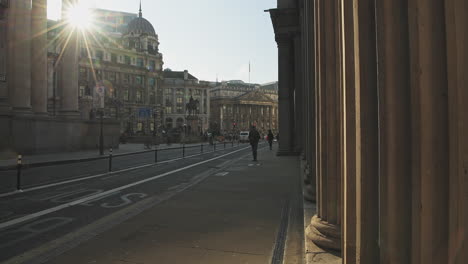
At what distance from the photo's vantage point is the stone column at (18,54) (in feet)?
82.5

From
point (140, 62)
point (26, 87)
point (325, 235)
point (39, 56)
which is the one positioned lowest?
point (325, 235)

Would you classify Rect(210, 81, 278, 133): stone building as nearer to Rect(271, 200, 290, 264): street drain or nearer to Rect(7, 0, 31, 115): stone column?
Rect(7, 0, 31, 115): stone column

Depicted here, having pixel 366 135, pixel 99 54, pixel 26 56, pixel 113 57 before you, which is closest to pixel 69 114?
pixel 26 56

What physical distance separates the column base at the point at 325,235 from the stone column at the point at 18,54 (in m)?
26.5

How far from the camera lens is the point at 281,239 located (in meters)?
5.18

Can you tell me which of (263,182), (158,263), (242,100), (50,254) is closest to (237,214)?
(158,263)

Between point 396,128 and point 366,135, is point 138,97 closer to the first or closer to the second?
Answer: point 366,135

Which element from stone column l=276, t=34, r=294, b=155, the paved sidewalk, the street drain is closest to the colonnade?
stone column l=276, t=34, r=294, b=155

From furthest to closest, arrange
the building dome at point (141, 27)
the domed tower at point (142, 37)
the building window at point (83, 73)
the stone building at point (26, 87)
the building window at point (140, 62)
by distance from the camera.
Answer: the building dome at point (141, 27) → the domed tower at point (142, 37) → the building window at point (140, 62) → the building window at point (83, 73) → the stone building at point (26, 87)

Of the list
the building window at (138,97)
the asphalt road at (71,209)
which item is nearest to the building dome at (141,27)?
the building window at (138,97)

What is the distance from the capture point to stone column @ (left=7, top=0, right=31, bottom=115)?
2516 cm

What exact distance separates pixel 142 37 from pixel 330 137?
412ft

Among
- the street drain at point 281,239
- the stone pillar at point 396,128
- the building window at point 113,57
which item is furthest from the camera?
the building window at point 113,57

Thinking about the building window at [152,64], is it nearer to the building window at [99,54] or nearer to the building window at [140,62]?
the building window at [140,62]
